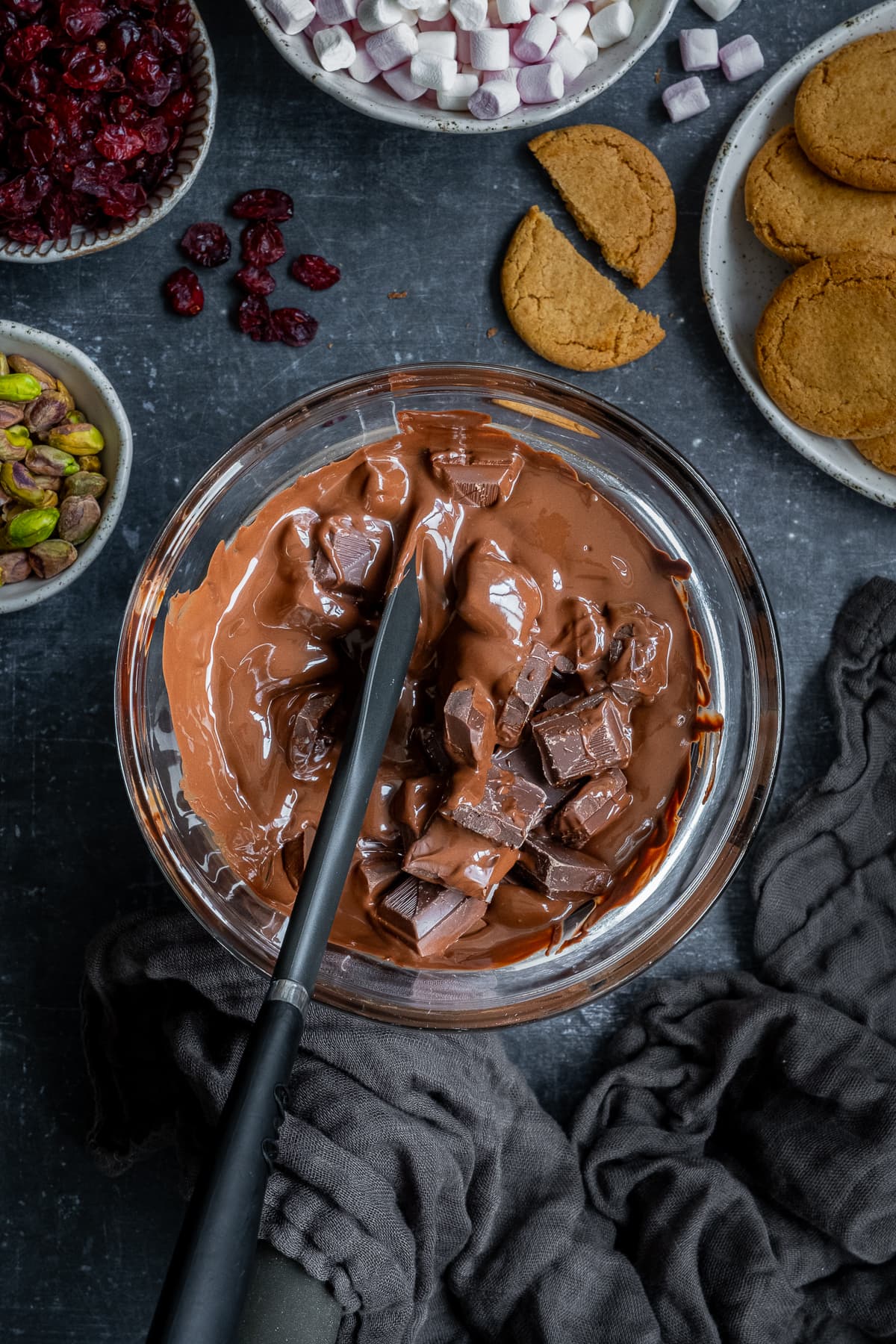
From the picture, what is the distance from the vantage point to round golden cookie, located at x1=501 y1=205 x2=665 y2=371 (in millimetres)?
1855

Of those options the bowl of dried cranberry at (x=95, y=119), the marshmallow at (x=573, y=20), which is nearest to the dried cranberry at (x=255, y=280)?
the bowl of dried cranberry at (x=95, y=119)

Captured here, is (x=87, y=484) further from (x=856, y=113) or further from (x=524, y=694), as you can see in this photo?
(x=856, y=113)

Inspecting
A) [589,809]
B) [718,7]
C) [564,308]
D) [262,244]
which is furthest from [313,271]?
[589,809]

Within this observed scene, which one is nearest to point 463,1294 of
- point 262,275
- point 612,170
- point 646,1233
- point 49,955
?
point 646,1233

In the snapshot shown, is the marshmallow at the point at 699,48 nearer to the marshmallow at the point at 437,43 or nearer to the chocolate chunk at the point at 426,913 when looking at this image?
the marshmallow at the point at 437,43

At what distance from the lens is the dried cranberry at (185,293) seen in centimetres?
184

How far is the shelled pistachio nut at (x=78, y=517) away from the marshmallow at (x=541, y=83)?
3.01ft

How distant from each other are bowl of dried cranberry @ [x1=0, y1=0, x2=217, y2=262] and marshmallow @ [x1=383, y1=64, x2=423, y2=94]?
0.28 m

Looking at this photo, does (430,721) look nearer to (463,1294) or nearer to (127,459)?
(127,459)

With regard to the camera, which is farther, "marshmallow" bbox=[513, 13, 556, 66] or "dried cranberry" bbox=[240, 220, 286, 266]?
"dried cranberry" bbox=[240, 220, 286, 266]

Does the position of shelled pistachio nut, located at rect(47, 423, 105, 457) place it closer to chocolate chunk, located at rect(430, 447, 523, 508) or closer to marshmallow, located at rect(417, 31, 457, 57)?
chocolate chunk, located at rect(430, 447, 523, 508)


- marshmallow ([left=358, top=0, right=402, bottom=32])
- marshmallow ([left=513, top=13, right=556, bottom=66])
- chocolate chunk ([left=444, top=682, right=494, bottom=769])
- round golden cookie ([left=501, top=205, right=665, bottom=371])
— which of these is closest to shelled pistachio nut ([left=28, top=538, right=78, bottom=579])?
chocolate chunk ([left=444, top=682, right=494, bottom=769])

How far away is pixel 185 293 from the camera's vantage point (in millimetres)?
1842

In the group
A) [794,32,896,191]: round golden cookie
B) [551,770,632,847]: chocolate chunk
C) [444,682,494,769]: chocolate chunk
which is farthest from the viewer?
[794,32,896,191]: round golden cookie
